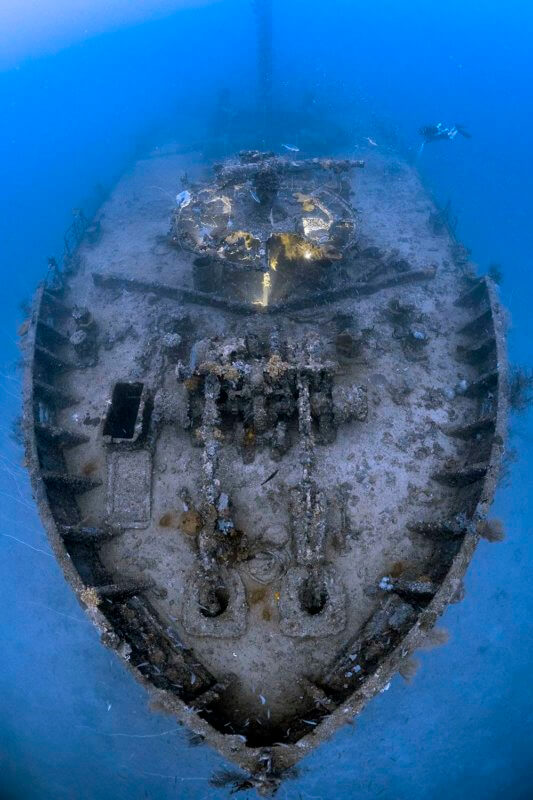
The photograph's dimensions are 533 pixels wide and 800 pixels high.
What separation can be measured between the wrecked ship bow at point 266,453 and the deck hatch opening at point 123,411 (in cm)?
5

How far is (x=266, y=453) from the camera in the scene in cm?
931

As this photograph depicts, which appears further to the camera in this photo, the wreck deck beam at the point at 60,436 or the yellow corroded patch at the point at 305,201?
the yellow corroded patch at the point at 305,201

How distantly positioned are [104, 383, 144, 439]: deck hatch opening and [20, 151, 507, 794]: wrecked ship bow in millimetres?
49

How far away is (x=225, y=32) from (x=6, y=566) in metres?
55.5

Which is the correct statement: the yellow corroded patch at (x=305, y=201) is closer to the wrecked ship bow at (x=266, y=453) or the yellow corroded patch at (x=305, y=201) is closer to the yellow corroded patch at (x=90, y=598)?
the wrecked ship bow at (x=266, y=453)

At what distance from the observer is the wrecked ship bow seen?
6.80 metres

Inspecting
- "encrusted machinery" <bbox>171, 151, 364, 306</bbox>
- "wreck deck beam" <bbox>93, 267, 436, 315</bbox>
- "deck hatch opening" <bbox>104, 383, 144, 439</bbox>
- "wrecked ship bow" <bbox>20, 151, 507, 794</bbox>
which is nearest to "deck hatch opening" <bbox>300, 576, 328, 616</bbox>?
"wrecked ship bow" <bbox>20, 151, 507, 794</bbox>

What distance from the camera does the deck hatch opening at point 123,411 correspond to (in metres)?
9.74

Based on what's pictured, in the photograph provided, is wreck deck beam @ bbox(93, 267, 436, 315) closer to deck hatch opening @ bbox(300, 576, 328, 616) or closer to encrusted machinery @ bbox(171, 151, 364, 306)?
encrusted machinery @ bbox(171, 151, 364, 306)

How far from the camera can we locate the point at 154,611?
751 cm

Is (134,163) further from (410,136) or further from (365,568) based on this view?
(365,568)

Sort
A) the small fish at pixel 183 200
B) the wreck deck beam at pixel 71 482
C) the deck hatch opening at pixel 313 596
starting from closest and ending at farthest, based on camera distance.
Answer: the deck hatch opening at pixel 313 596 < the wreck deck beam at pixel 71 482 < the small fish at pixel 183 200

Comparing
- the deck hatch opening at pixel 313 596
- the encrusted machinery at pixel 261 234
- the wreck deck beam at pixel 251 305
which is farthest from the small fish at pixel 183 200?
the deck hatch opening at pixel 313 596

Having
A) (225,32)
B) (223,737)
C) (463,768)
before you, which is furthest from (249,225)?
(225,32)
